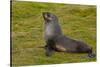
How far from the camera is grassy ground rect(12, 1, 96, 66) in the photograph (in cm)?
245

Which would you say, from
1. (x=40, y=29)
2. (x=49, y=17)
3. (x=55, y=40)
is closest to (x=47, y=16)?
(x=49, y=17)

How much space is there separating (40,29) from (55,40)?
0.24 metres

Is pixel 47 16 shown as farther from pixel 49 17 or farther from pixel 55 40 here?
pixel 55 40

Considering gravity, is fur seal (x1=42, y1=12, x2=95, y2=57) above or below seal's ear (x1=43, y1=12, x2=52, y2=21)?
below

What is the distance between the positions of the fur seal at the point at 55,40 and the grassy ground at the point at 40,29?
0.17 ft

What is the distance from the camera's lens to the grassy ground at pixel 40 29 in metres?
2.45

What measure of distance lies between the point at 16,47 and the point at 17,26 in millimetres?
249

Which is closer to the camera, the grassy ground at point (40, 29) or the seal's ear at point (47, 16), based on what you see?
the grassy ground at point (40, 29)

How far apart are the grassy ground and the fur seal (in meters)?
0.05

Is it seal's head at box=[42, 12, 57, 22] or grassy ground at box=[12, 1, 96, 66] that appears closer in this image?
grassy ground at box=[12, 1, 96, 66]
